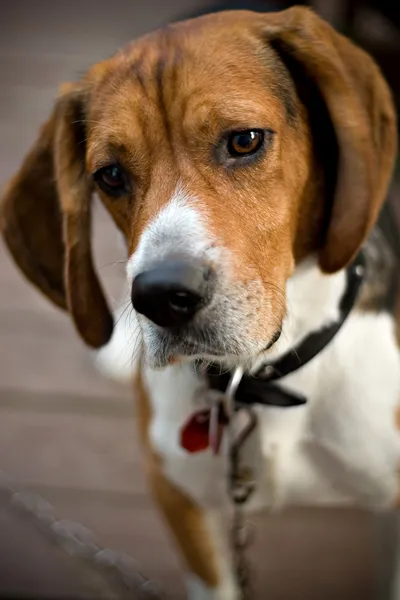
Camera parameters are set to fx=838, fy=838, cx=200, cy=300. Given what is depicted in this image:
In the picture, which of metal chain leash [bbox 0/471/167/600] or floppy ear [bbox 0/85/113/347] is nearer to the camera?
floppy ear [bbox 0/85/113/347]

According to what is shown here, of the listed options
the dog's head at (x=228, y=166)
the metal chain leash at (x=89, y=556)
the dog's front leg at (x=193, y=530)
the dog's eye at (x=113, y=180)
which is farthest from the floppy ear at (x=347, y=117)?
the metal chain leash at (x=89, y=556)

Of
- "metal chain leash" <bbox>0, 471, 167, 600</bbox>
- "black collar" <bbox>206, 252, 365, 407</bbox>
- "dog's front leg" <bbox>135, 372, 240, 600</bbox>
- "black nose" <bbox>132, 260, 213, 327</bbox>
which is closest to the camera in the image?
"black nose" <bbox>132, 260, 213, 327</bbox>

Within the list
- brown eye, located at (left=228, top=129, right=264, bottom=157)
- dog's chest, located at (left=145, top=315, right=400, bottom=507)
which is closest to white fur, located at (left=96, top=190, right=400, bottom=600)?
dog's chest, located at (left=145, top=315, right=400, bottom=507)

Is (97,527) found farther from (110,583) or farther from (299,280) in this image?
(299,280)

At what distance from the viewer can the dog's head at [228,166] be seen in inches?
47.7

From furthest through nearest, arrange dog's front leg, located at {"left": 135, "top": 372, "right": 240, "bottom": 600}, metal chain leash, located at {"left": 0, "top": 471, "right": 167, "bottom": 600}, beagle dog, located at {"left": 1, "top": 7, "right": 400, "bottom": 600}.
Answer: metal chain leash, located at {"left": 0, "top": 471, "right": 167, "bottom": 600} → dog's front leg, located at {"left": 135, "top": 372, "right": 240, "bottom": 600} → beagle dog, located at {"left": 1, "top": 7, "right": 400, "bottom": 600}

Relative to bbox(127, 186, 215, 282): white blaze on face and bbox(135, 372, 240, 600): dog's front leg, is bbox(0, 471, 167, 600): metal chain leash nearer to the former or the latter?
bbox(135, 372, 240, 600): dog's front leg

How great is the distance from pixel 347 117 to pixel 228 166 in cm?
21

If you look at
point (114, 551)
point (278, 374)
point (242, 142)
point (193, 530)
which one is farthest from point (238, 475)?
point (114, 551)

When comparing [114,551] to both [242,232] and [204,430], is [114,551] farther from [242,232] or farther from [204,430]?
[242,232]

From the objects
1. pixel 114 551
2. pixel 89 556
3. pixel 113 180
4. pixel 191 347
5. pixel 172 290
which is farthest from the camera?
pixel 114 551

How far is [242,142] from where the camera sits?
1.29 meters

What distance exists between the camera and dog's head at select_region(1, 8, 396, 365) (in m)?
1.21

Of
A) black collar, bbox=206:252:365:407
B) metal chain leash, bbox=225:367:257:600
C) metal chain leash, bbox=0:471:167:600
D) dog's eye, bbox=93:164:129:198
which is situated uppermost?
dog's eye, bbox=93:164:129:198
